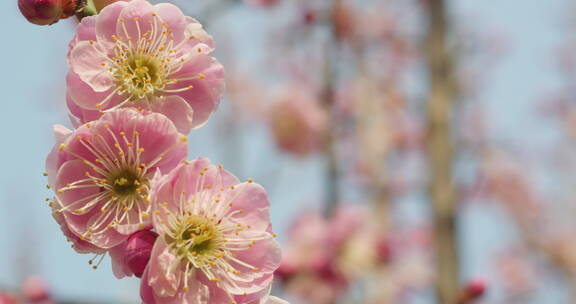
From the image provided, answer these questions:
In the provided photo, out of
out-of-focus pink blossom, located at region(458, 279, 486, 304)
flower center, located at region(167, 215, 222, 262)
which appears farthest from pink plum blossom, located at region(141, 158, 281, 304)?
out-of-focus pink blossom, located at region(458, 279, 486, 304)

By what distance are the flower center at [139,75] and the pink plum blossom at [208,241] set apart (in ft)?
0.55

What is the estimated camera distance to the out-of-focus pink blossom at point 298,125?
4.88m

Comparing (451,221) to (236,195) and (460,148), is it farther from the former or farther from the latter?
(236,195)

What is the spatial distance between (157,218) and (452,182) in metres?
2.74

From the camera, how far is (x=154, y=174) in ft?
3.84

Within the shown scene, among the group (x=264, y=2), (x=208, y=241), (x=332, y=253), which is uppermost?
(x=264, y=2)

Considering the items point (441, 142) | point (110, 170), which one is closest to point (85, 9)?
point (110, 170)

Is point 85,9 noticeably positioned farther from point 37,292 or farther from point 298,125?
point 298,125

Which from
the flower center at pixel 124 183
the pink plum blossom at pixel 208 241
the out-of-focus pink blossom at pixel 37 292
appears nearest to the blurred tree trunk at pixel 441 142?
the out-of-focus pink blossom at pixel 37 292

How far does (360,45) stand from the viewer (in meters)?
5.37

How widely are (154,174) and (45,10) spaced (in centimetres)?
32

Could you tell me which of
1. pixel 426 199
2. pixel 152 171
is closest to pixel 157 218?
pixel 152 171

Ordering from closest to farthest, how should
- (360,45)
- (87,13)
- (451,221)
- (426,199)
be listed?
1. (87,13)
2. (451,221)
3. (426,199)
4. (360,45)

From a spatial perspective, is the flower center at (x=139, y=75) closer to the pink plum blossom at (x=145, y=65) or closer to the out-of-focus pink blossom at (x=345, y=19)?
the pink plum blossom at (x=145, y=65)
